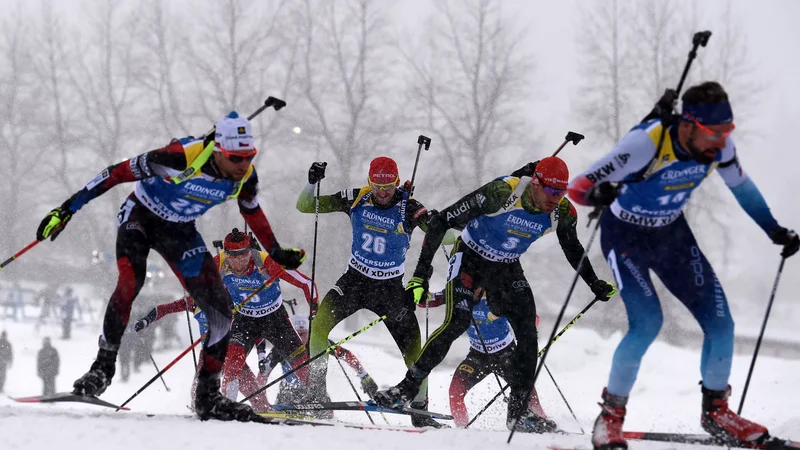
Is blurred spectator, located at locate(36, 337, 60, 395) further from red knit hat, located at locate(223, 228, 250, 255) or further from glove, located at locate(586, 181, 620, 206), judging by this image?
glove, located at locate(586, 181, 620, 206)

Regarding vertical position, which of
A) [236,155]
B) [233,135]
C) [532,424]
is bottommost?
[532,424]

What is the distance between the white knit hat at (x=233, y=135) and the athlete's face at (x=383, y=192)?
8.47ft

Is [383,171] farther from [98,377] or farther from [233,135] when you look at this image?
[98,377]

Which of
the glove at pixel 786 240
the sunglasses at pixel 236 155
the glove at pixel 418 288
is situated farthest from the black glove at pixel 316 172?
the glove at pixel 786 240

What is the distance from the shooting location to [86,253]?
99.1 feet

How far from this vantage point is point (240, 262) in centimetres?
761

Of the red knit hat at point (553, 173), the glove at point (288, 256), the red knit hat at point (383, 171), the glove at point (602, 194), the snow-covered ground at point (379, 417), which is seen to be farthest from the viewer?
the red knit hat at point (383, 171)

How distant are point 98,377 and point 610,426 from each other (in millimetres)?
3022

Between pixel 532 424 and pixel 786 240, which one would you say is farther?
pixel 532 424

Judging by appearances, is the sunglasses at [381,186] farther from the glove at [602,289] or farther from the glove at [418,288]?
the glove at [602,289]

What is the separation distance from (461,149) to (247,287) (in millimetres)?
18358

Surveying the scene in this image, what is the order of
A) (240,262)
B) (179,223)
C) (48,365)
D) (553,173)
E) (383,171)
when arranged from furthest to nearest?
(48,365) → (240,262) → (383,171) → (553,173) → (179,223)

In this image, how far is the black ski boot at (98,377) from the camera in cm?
443

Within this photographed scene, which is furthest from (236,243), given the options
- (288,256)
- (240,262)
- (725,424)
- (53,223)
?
(725,424)
